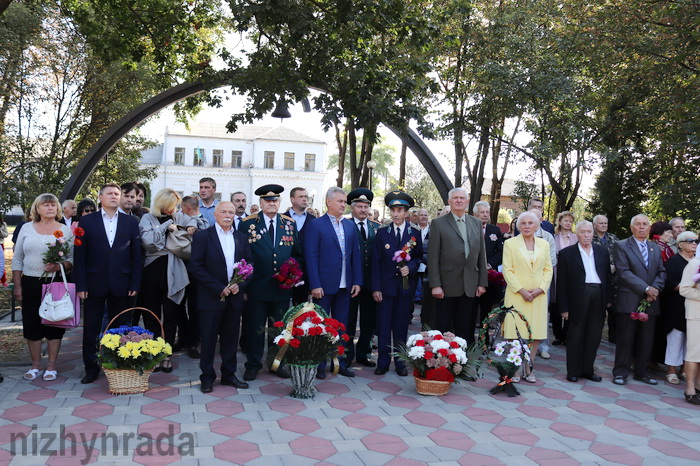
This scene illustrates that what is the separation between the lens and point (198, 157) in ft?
192

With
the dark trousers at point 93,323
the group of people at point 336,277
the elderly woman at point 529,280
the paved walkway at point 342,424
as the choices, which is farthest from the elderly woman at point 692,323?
the dark trousers at point 93,323

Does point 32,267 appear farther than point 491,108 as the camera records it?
No

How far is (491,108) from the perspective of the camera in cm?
1380

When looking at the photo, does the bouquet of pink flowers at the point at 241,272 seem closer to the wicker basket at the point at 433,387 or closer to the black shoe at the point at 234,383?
the black shoe at the point at 234,383

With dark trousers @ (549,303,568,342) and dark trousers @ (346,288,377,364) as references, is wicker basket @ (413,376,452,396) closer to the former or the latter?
dark trousers @ (346,288,377,364)

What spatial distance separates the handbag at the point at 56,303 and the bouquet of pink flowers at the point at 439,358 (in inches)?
133

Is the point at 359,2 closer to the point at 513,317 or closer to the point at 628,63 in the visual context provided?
the point at 513,317

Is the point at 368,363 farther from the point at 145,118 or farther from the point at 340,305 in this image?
the point at 145,118

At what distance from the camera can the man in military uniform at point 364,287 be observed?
22.4ft

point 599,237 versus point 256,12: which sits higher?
point 256,12

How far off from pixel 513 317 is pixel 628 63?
947 centimetres

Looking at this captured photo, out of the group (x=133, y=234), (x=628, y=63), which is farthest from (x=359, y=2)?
(x=628, y=63)

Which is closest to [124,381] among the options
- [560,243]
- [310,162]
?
[560,243]

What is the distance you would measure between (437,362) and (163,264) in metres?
3.21
